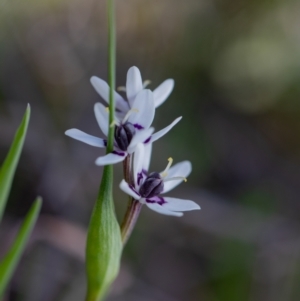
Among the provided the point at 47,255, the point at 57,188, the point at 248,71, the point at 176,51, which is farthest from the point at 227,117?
the point at 47,255

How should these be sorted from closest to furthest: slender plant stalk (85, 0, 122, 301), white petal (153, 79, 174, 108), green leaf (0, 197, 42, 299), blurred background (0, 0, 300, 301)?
green leaf (0, 197, 42, 299) → slender plant stalk (85, 0, 122, 301) → white petal (153, 79, 174, 108) → blurred background (0, 0, 300, 301)

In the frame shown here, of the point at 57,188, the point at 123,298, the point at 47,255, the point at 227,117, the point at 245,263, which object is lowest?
the point at 123,298

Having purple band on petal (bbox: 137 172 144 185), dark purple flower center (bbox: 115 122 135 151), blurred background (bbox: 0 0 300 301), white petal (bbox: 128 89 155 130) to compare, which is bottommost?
blurred background (bbox: 0 0 300 301)

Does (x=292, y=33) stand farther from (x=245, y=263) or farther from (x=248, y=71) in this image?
(x=245, y=263)

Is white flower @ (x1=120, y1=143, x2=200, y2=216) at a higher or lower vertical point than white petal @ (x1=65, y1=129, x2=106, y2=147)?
lower

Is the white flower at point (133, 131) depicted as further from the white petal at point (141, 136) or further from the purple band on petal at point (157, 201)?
the purple band on petal at point (157, 201)

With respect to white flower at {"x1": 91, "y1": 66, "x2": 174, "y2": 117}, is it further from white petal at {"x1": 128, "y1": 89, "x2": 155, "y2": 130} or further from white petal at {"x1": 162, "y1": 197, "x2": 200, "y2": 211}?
white petal at {"x1": 162, "y1": 197, "x2": 200, "y2": 211}

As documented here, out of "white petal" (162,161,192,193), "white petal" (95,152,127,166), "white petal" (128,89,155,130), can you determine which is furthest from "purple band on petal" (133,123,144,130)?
"white petal" (162,161,192,193)
